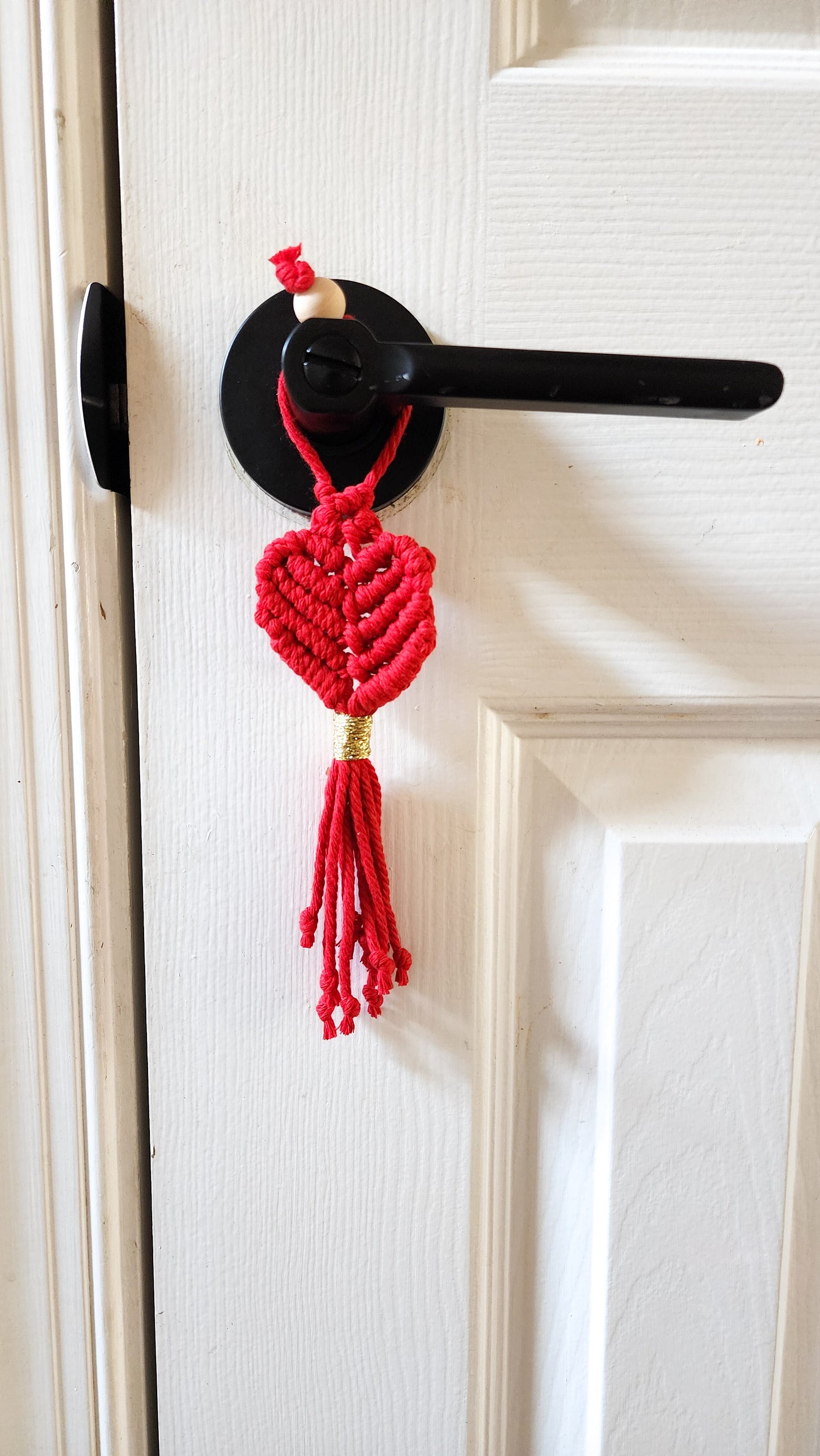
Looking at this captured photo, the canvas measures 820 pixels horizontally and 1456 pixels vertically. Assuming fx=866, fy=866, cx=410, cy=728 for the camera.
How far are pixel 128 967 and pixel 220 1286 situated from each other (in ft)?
0.45

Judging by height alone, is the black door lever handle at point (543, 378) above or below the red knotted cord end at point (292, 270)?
below

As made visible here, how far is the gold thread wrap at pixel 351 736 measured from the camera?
1.03 ft

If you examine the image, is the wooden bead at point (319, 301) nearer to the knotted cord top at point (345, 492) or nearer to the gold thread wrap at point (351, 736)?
the knotted cord top at point (345, 492)

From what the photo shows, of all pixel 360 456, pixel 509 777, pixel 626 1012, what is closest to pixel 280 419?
pixel 360 456

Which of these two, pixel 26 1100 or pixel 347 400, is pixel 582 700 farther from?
pixel 26 1100

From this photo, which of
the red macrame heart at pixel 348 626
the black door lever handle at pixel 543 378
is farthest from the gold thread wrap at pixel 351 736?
the black door lever handle at pixel 543 378

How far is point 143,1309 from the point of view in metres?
0.37

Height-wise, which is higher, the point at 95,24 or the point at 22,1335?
the point at 95,24

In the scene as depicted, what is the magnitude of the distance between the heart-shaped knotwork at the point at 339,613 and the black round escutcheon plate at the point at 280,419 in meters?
0.03

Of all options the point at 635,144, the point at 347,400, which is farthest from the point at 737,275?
the point at 347,400

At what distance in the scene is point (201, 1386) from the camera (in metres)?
0.37

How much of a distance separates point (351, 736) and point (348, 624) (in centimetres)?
4

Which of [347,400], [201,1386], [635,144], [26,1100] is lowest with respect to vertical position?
[201,1386]

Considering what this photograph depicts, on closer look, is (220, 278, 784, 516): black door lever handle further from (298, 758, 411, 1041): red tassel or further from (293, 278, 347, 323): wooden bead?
(298, 758, 411, 1041): red tassel
